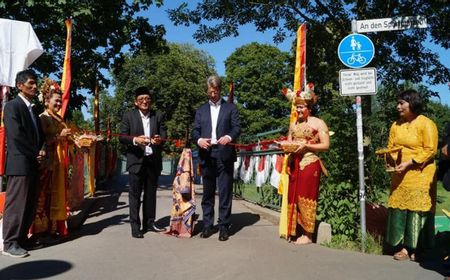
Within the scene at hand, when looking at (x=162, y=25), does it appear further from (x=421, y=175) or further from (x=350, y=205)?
(x=421, y=175)

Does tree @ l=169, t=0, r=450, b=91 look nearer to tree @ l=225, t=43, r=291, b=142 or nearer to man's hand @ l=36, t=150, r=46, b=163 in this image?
man's hand @ l=36, t=150, r=46, b=163

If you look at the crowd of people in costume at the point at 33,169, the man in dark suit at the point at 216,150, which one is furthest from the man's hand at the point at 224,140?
the crowd of people in costume at the point at 33,169

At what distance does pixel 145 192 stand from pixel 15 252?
6.39 feet

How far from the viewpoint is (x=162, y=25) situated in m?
17.0

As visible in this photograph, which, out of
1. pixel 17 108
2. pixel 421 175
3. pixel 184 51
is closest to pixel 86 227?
pixel 17 108

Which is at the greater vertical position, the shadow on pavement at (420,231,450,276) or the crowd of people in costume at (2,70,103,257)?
the crowd of people in costume at (2,70,103,257)

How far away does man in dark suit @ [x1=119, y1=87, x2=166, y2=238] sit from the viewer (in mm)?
6309

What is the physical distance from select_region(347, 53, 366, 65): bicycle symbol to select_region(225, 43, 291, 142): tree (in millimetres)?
45551

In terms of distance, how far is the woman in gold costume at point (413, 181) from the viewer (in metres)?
5.27

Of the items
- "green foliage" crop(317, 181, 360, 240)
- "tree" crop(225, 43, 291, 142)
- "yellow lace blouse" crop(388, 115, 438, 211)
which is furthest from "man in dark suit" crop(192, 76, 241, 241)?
"tree" crop(225, 43, 291, 142)

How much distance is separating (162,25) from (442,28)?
1096 cm

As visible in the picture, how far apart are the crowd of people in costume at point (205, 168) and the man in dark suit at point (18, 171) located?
11 mm

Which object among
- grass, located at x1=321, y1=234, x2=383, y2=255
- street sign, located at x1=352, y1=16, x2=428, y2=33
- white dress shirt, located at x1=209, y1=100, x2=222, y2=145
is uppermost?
street sign, located at x1=352, y1=16, x2=428, y2=33

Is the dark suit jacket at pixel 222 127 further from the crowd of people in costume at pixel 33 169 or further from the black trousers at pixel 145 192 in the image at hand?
the crowd of people in costume at pixel 33 169
